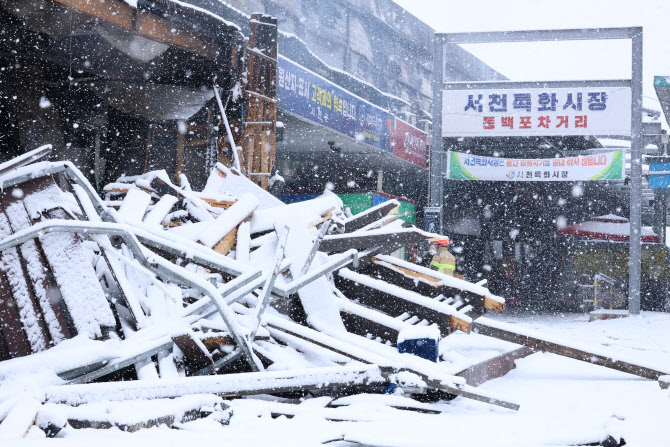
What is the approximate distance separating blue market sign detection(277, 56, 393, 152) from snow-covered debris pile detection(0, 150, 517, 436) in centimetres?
576

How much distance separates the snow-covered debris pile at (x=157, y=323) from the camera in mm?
3322

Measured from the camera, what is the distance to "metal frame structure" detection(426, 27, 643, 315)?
14625 millimetres

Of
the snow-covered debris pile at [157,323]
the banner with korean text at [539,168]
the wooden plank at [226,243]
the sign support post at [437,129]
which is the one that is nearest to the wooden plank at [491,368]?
the snow-covered debris pile at [157,323]

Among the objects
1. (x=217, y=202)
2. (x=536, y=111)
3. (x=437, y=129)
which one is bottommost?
(x=217, y=202)

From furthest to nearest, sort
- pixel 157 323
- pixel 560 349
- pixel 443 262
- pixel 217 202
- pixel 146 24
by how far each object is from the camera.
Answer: pixel 443 262 → pixel 146 24 → pixel 217 202 → pixel 560 349 → pixel 157 323

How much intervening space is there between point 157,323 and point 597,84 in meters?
13.7

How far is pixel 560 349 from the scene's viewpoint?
5.51 meters

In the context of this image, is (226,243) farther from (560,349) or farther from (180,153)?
(180,153)

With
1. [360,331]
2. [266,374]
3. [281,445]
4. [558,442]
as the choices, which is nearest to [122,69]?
[360,331]

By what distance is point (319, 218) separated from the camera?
19.9 feet

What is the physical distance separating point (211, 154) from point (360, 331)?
469cm

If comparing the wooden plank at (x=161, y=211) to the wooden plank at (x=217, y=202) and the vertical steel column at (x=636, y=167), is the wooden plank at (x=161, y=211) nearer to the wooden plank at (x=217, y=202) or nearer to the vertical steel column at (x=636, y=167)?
the wooden plank at (x=217, y=202)

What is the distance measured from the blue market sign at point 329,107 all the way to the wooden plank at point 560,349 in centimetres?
614

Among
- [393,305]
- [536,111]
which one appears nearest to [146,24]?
[393,305]
